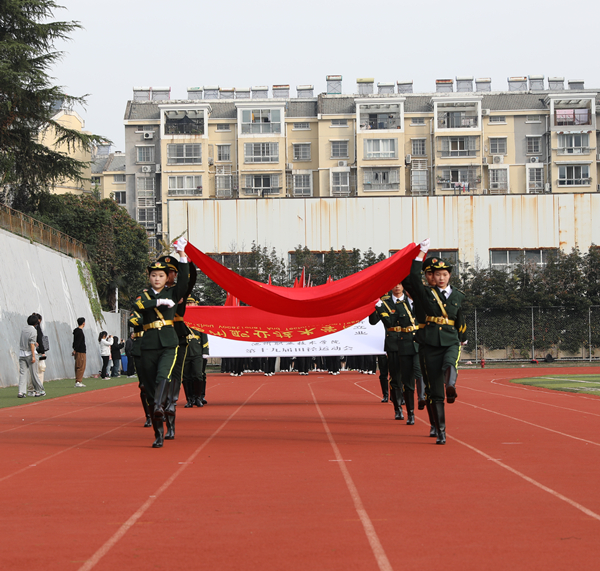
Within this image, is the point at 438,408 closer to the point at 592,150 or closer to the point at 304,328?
the point at 304,328

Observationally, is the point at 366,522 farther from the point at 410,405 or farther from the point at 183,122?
the point at 183,122

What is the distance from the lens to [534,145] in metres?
64.3

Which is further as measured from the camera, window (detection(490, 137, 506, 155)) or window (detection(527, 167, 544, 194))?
window (detection(490, 137, 506, 155))

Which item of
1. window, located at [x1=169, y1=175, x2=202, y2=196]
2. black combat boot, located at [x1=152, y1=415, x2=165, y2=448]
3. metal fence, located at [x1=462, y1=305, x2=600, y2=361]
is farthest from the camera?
window, located at [x1=169, y1=175, x2=202, y2=196]

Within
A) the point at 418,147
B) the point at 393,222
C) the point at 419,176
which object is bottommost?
the point at 393,222

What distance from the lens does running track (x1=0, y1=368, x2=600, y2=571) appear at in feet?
14.4

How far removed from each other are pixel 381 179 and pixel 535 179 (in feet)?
40.2

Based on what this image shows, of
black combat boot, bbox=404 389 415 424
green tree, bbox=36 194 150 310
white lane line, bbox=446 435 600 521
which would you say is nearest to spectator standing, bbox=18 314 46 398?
black combat boot, bbox=404 389 415 424

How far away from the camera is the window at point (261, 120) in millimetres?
64375

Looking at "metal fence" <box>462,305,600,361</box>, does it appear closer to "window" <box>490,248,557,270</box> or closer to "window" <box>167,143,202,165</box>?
"window" <box>490,248,557,270</box>

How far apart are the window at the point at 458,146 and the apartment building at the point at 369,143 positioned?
0.09 m

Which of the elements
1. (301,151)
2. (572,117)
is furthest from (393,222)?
(572,117)

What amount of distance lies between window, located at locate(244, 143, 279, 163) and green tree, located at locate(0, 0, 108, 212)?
2755 centimetres

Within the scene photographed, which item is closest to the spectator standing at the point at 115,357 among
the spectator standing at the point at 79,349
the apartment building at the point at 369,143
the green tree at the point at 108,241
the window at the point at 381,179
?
the spectator standing at the point at 79,349
